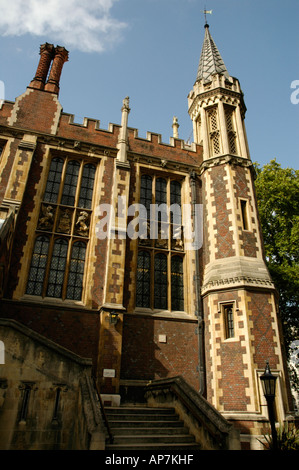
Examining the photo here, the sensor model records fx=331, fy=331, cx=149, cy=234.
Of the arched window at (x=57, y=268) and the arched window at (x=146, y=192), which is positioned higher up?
the arched window at (x=146, y=192)

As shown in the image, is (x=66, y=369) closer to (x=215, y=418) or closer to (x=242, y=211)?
(x=215, y=418)

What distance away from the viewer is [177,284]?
13.8m

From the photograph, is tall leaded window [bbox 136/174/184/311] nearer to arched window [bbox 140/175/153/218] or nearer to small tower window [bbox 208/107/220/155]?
arched window [bbox 140/175/153/218]

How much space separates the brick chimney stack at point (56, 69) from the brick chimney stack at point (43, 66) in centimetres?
25

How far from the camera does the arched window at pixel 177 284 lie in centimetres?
1344

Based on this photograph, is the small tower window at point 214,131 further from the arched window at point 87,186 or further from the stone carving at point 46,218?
the stone carving at point 46,218

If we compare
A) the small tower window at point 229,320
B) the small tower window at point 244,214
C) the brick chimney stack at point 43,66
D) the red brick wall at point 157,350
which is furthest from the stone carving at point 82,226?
the brick chimney stack at point 43,66

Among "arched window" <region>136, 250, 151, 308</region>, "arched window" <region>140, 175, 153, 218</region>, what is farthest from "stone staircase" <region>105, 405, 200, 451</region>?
"arched window" <region>140, 175, 153, 218</region>

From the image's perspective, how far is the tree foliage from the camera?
1769cm

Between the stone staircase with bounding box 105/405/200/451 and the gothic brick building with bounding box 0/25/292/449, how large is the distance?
76 cm

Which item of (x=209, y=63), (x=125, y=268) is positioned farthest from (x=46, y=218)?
(x=209, y=63)

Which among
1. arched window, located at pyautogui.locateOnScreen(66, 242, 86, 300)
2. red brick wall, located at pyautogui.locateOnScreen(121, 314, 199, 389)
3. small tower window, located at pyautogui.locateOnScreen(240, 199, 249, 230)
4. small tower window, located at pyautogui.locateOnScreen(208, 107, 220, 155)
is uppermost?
small tower window, located at pyautogui.locateOnScreen(208, 107, 220, 155)

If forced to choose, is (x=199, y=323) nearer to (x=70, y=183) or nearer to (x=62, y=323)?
(x=62, y=323)
